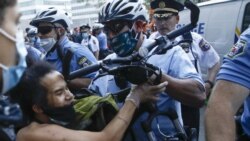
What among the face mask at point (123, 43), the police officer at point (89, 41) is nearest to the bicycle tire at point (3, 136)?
the face mask at point (123, 43)

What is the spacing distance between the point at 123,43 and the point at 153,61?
0.78 ft

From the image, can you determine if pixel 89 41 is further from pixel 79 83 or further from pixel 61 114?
pixel 61 114

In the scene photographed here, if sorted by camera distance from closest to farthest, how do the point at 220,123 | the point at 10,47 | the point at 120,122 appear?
the point at 10,47 → the point at 220,123 → the point at 120,122

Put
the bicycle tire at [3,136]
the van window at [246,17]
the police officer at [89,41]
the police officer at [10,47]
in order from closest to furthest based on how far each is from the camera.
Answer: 1. the police officer at [10,47]
2. the bicycle tire at [3,136]
3. the van window at [246,17]
4. the police officer at [89,41]

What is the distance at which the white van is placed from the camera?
6422 millimetres

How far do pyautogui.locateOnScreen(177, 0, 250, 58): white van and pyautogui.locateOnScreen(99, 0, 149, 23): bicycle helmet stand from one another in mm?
3618

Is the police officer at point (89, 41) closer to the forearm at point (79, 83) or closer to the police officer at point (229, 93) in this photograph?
the forearm at point (79, 83)

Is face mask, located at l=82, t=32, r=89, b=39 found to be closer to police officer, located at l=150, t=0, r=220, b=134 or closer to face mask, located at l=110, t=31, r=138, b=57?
police officer, located at l=150, t=0, r=220, b=134

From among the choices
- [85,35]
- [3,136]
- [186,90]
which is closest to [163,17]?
[186,90]

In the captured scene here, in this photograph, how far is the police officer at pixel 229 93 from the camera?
76.7 inches

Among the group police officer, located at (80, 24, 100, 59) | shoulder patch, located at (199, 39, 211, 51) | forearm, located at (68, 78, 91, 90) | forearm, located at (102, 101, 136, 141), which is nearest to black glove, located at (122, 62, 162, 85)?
forearm, located at (102, 101, 136, 141)

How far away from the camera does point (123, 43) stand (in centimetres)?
267

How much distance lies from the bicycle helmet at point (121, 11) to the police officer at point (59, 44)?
3.01ft

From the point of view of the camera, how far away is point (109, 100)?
2.32m
